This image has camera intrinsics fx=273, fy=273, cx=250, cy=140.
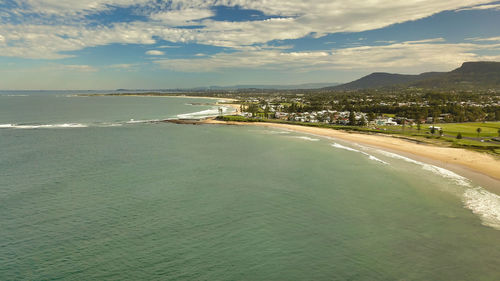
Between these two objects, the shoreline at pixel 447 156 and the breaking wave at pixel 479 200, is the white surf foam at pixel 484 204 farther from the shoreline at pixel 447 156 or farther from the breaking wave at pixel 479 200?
the shoreline at pixel 447 156

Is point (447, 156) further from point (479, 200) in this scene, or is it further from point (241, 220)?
point (241, 220)

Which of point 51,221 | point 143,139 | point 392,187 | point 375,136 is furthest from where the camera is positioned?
point 375,136

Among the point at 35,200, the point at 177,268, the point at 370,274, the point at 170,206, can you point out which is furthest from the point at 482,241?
the point at 35,200

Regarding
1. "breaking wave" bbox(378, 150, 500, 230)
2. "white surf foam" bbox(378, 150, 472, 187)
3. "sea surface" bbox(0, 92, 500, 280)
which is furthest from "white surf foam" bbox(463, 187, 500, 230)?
"white surf foam" bbox(378, 150, 472, 187)

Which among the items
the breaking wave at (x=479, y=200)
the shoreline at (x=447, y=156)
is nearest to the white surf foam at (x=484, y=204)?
the breaking wave at (x=479, y=200)

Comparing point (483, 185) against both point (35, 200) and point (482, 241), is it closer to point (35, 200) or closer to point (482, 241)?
point (482, 241)

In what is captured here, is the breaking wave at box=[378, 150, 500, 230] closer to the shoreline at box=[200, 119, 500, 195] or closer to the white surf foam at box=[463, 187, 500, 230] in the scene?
the white surf foam at box=[463, 187, 500, 230]
